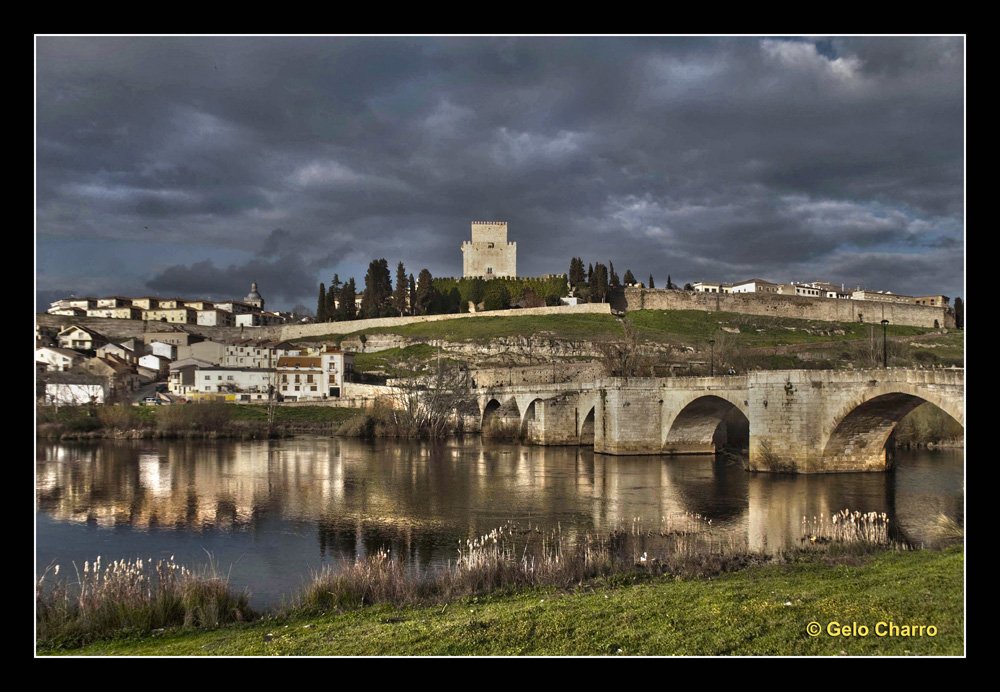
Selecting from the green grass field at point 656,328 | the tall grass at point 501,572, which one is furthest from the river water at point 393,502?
the green grass field at point 656,328

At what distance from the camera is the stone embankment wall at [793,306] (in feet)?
282

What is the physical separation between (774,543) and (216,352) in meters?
67.7

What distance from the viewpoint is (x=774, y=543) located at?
14.4 m

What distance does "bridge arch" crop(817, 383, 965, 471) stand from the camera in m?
20.8

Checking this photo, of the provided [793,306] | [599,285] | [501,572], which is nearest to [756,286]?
[793,306]

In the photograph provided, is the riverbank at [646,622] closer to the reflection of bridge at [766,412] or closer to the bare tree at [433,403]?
the reflection of bridge at [766,412]

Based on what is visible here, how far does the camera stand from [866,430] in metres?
23.5

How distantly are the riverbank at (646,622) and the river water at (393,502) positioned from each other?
2928 mm

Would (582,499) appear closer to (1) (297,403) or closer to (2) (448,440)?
(2) (448,440)

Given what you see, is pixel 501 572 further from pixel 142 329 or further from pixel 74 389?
pixel 142 329

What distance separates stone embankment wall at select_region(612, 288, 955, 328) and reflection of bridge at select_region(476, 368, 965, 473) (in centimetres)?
5038

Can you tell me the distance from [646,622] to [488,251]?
95196 mm

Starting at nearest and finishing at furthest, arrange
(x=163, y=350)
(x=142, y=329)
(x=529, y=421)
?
(x=529, y=421)
(x=163, y=350)
(x=142, y=329)

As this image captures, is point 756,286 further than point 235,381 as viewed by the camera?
Yes
